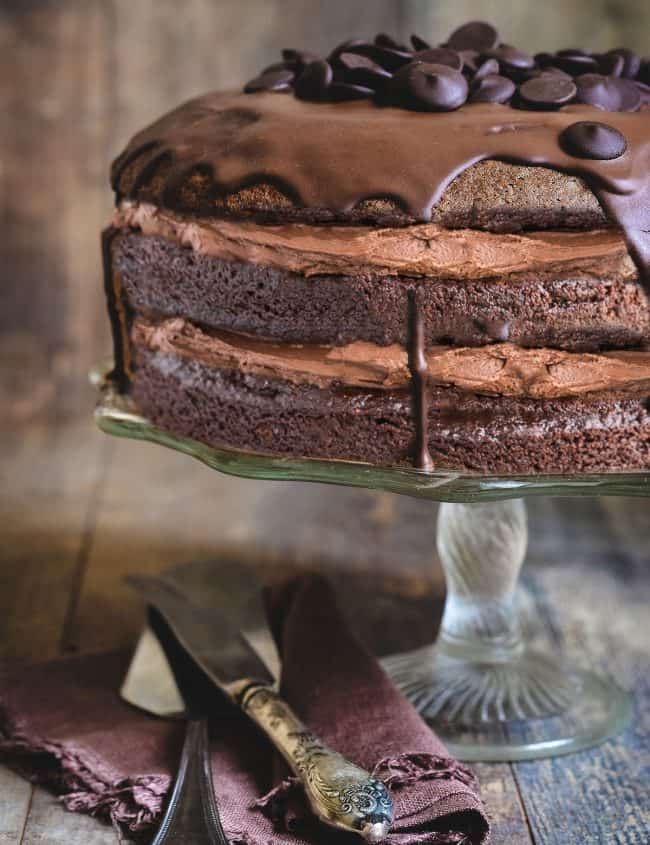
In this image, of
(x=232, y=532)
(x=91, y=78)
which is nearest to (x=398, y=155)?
(x=232, y=532)

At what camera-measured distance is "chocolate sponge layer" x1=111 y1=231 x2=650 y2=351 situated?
140 centimetres

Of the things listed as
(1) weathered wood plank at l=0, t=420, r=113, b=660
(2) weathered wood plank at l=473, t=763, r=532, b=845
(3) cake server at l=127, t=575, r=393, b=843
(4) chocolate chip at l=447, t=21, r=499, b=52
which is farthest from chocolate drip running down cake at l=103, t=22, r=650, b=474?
(1) weathered wood plank at l=0, t=420, r=113, b=660

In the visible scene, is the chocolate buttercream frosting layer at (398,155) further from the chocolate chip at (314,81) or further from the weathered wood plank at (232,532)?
the weathered wood plank at (232,532)

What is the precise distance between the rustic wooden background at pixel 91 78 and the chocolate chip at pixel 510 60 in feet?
4.42

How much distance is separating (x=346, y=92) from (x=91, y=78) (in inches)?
63.4

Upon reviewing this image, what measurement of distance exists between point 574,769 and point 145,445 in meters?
1.45

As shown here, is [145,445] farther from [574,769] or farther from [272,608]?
[574,769]

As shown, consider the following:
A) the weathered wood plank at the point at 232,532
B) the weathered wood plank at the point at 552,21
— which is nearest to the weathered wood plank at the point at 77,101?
the weathered wood plank at the point at 552,21

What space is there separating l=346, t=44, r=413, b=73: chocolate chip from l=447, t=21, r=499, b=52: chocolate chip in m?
0.16

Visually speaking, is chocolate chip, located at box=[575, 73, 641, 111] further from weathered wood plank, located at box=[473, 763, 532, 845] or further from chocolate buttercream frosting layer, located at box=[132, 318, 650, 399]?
weathered wood plank, located at box=[473, 763, 532, 845]

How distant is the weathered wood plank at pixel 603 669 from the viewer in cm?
141

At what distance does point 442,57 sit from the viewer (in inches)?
60.4

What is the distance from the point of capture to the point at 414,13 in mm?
2938

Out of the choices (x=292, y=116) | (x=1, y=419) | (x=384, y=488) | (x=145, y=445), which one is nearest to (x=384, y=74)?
(x=292, y=116)
